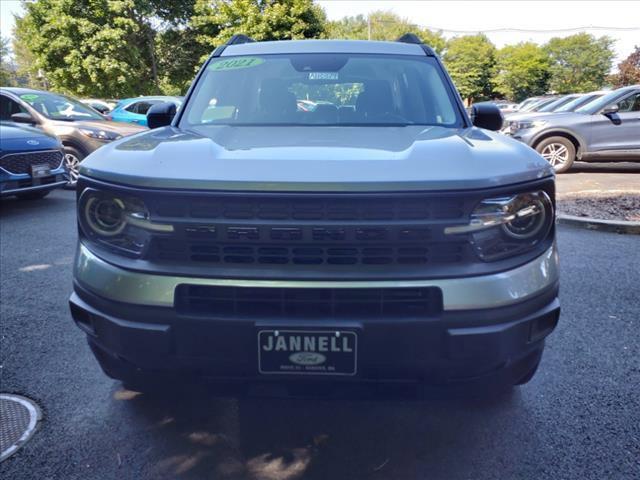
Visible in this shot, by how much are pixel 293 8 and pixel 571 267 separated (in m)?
22.6

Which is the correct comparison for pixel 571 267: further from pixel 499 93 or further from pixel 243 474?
pixel 499 93

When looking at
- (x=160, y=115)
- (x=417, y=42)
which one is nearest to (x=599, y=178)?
(x=417, y=42)

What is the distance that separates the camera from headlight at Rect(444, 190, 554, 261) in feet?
6.15

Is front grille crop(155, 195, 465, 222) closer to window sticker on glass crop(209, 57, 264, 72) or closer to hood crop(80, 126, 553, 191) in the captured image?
hood crop(80, 126, 553, 191)

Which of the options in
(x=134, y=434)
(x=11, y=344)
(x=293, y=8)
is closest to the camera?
(x=134, y=434)

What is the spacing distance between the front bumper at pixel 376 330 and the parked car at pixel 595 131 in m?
9.22

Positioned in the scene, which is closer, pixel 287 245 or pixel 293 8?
pixel 287 245

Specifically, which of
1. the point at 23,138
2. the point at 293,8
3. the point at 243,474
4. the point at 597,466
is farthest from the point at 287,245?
the point at 293,8

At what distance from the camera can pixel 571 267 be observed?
4.91m

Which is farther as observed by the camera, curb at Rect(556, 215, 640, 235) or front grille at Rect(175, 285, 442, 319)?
curb at Rect(556, 215, 640, 235)

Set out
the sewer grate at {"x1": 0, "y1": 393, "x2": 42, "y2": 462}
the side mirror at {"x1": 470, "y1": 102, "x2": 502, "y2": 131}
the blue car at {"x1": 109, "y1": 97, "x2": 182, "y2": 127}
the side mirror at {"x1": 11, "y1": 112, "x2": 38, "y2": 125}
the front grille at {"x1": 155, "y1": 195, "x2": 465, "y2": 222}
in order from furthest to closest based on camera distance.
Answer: the blue car at {"x1": 109, "y1": 97, "x2": 182, "y2": 127} < the side mirror at {"x1": 11, "y1": 112, "x2": 38, "y2": 125} < the side mirror at {"x1": 470, "y1": 102, "x2": 502, "y2": 131} < the sewer grate at {"x1": 0, "y1": 393, "x2": 42, "y2": 462} < the front grille at {"x1": 155, "y1": 195, "x2": 465, "y2": 222}

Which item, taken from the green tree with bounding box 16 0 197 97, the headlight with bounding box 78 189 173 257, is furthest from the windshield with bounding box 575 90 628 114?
the green tree with bounding box 16 0 197 97

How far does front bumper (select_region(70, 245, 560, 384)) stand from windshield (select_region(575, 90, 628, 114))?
1001 cm

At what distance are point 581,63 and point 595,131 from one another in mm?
78111
